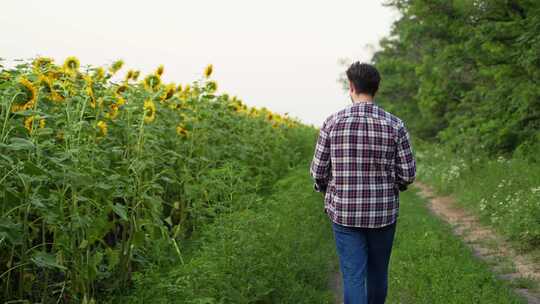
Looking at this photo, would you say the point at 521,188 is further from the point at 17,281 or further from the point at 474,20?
the point at 17,281

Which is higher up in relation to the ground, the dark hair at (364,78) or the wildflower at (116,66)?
the dark hair at (364,78)

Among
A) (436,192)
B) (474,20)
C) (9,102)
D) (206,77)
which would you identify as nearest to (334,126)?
(9,102)

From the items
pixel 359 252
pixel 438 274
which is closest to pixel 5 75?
pixel 359 252

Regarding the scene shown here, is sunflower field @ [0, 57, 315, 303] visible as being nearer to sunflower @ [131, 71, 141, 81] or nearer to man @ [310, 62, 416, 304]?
sunflower @ [131, 71, 141, 81]

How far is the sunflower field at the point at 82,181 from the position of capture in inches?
134

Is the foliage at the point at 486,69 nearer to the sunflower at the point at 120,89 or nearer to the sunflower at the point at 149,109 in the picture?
the sunflower at the point at 120,89

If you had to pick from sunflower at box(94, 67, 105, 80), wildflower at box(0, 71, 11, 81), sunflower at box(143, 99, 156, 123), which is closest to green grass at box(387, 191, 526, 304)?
sunflower at box(143, 99, 156, 123)

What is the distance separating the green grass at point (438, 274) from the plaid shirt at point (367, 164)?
1829 mm

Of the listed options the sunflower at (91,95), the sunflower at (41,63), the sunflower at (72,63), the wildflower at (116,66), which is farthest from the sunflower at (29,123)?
the wildflower at (116,66)

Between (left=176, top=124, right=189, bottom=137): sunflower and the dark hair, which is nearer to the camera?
the dark hair

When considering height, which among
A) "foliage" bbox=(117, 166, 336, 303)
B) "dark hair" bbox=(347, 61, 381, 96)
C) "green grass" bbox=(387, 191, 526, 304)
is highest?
"dark hair" bbox=(347, 61, 381, 96)

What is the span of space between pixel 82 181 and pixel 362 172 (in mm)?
1746

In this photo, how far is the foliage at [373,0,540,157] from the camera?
1042 centimetres

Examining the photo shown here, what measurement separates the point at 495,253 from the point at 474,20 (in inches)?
240
